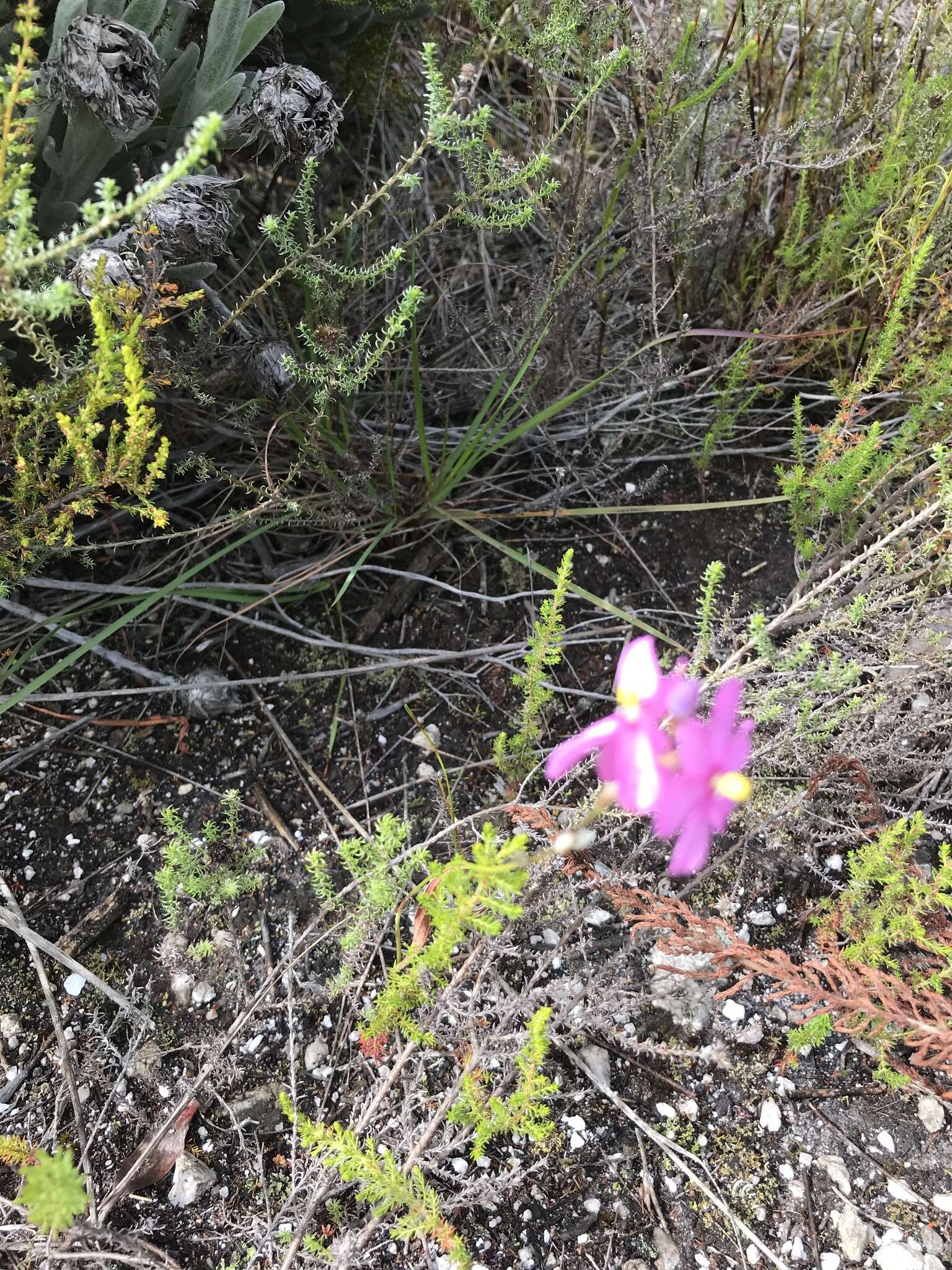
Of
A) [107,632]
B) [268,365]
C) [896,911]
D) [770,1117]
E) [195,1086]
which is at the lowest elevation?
[770,1117]

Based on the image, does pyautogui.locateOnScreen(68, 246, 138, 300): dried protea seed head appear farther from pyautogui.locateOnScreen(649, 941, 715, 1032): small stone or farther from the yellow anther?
pyautogui.locateOnScreen(649, 941, 715, 1032): small stone

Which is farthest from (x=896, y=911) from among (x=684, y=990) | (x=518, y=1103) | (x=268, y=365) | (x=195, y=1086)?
(x=268, y=365)

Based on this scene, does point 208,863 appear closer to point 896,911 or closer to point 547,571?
point 547,571

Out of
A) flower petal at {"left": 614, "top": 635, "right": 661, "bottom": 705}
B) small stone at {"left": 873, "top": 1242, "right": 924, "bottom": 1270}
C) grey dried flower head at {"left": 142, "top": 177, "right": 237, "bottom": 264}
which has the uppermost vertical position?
grey dried flower head at {"left": 142, "top": 177, "right": 237, "bottom": 264}

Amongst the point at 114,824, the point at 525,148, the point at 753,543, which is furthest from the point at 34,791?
the point at 525,148

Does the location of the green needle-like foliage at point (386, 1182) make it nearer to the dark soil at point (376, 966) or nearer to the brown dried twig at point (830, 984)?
the dark soil at point (376, 966)

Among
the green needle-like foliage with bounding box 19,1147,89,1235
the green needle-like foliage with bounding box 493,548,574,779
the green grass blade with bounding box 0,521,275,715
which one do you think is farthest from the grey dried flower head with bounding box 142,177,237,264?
the green needle-like foliage with bounding box 19,1147,89,1235

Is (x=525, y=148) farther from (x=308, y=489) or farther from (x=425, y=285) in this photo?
(x=308, y=489)
